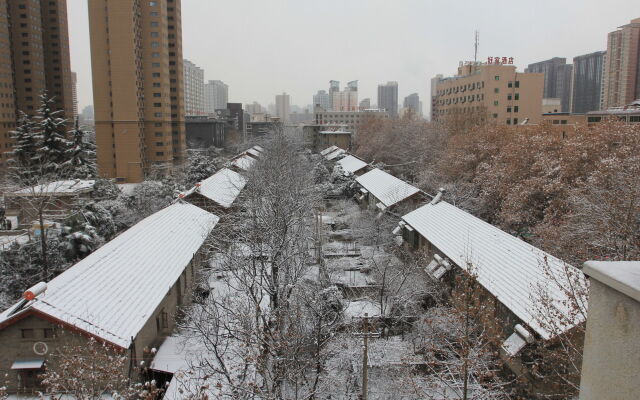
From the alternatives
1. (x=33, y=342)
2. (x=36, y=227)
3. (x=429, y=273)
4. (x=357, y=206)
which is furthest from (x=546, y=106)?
(x=33, y=342)

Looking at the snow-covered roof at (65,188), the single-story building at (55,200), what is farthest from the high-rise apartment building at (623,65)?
the single-story building at (55,200)

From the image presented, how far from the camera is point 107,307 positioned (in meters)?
12.5

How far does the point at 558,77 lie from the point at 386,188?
108461mm

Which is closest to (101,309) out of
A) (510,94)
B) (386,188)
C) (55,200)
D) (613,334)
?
(613,334)

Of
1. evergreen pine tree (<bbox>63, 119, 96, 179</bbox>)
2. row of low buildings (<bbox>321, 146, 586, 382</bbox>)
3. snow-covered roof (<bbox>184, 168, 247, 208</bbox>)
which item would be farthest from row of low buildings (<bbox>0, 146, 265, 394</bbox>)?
evergreen pine tree (<bbox>63, 119, 96, 179</bbox>)

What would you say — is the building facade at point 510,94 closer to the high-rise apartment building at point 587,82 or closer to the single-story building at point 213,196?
the single-story building at point 213,196

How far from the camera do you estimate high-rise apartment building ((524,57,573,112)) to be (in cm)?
11675

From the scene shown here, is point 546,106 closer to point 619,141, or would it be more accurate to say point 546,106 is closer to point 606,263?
point 619,141

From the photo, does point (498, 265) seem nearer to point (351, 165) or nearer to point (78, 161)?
point (351, 165)

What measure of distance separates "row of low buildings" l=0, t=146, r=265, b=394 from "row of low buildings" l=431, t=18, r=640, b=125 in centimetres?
3718

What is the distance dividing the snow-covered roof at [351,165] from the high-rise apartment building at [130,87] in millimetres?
20671

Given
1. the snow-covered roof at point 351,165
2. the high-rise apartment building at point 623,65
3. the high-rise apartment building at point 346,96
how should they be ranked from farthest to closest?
the high-rise apartment building at point 346,96, the high-rise apartment building at point 623,65, the snow-covered roof at point 351,165

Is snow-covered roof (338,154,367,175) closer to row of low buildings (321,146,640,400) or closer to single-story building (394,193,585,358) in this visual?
row of low buildings (321,146,640,400)

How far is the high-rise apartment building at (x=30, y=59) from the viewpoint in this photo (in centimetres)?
5912
